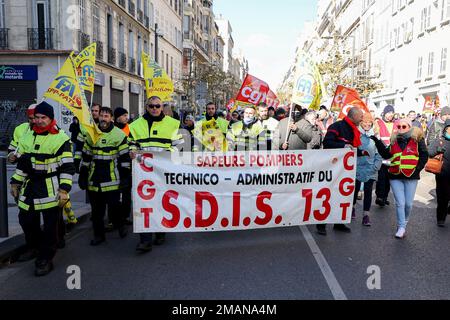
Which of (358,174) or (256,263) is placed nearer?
(256,263)

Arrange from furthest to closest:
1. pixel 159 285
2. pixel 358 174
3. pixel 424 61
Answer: pixel 424 61 < pixel 358 174 < pixel 159 285

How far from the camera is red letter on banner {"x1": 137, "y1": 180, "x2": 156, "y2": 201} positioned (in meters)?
5.62

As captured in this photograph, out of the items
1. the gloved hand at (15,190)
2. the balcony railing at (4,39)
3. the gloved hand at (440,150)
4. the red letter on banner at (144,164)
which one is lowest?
the gloved hand at (15,190)

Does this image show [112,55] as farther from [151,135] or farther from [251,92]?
[151,135]

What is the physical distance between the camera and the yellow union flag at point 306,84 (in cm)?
727

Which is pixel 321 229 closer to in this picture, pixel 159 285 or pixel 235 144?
pixel 235 144

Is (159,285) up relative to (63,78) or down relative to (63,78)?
down

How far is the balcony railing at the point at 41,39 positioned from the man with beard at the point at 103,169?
48.8ft

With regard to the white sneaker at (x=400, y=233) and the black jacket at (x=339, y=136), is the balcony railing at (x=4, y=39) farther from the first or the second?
the white sneaker at (x=400, y=233)

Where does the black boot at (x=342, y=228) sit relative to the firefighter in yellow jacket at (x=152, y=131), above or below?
below

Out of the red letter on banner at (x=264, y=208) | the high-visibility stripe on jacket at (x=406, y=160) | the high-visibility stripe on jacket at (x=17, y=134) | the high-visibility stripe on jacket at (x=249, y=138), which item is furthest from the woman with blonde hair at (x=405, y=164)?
the high-visibility stripe on jacket at (x=17, y=134)
